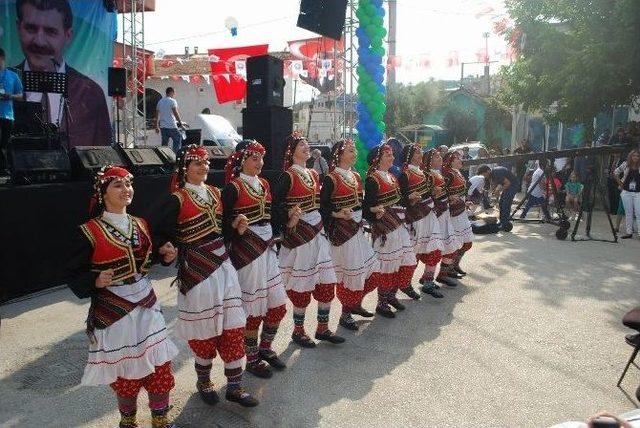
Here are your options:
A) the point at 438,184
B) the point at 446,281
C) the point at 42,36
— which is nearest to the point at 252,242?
the point at 438,184

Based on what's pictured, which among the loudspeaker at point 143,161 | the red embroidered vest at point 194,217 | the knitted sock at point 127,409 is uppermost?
the loudspeaker at point 143,161

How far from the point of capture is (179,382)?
433 centimetres

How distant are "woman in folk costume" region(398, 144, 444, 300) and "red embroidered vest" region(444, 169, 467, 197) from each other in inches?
23.3

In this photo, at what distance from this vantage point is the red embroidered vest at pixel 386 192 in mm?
5691

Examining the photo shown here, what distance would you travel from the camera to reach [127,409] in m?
3.23

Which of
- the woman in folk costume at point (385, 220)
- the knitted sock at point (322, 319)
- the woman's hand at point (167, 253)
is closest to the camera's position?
the woman's hand at point (167, 253)

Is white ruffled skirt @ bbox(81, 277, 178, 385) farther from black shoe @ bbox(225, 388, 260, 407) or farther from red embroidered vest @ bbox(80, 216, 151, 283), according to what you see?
black shoe @ bbox(225, 388, 260, 407)

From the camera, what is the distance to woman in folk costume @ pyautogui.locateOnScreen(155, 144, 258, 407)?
3.70 m

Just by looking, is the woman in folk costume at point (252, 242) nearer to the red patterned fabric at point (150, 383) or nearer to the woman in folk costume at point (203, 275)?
the woman in folk costume at point (203, 275)

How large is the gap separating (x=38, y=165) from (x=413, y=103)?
4707cm

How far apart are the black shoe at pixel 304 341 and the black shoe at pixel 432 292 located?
226cm

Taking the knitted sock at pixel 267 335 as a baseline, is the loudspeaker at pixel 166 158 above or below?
above

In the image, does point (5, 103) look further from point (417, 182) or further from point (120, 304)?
point (120, 304)

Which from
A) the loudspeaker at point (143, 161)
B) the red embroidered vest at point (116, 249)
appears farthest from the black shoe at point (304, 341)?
the loudspeaker at point (143, 161)
